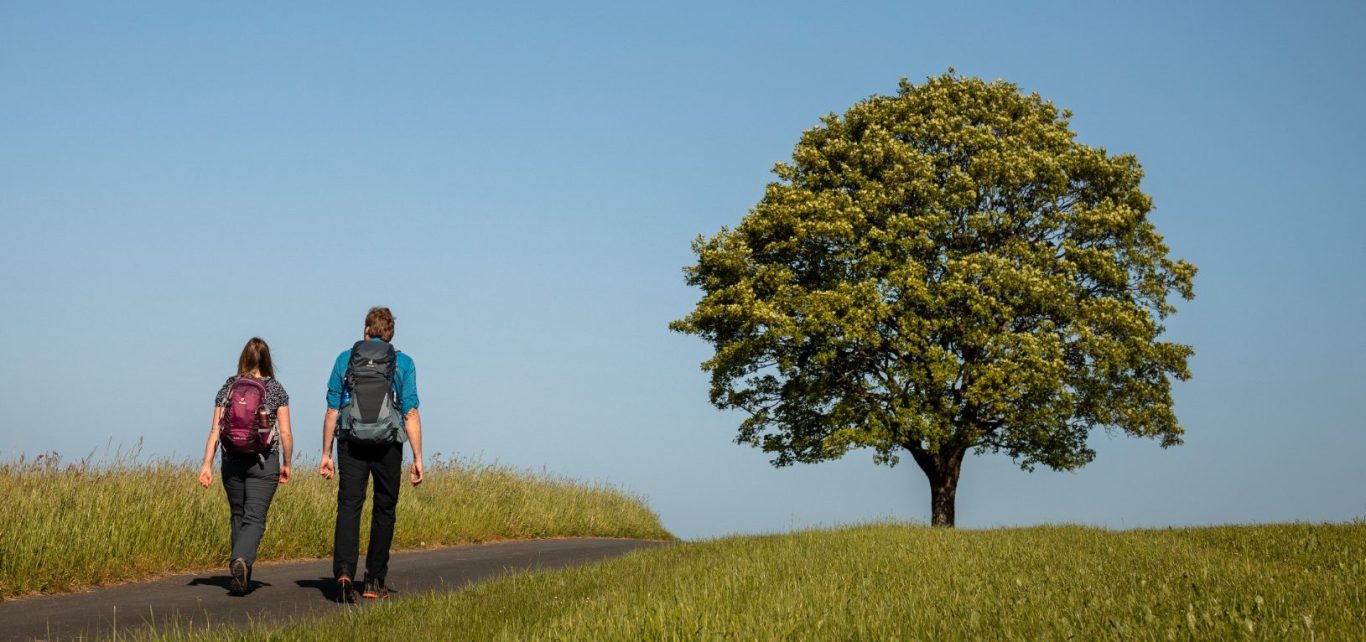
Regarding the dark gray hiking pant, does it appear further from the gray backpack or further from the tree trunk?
the tree trunk

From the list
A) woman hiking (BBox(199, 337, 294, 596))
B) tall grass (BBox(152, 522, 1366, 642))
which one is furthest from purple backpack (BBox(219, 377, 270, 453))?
tall grass (BBox(152, 522, 1366, 642))

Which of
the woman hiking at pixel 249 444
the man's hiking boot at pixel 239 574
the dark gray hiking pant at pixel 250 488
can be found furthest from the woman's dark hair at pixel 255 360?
the man's hiking boot at pixel 239 574

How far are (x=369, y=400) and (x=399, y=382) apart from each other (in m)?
0.45

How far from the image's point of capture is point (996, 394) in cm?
2433

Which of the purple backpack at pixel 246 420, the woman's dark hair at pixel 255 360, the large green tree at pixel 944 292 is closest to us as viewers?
the purple backpack at pixel 246 420

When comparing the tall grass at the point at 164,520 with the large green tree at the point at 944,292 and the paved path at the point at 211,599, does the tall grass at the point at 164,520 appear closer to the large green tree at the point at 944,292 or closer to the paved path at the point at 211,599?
the paved path at the point at 211,599

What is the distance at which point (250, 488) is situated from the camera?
11641 millimetres

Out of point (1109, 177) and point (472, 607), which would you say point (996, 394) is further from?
point (472, 607)

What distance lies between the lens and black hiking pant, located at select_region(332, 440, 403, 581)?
1088 cm

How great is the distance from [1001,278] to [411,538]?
14.4 m

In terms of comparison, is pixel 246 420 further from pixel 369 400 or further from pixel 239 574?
pixel 369 400

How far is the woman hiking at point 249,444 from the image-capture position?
37.7 ft

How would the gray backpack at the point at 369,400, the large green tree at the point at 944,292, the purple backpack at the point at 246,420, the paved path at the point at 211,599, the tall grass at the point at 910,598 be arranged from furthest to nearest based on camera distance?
1. the large green tree at the point at 944,292
2. the purple backpack at the point at 246,420
3. the gray backpack at the point at 369,400
4. the paved path at the point at 211,599
5. the tall grass at the point at 910,598

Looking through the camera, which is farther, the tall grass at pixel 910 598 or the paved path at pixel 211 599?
the paved path at pixel 211 599
